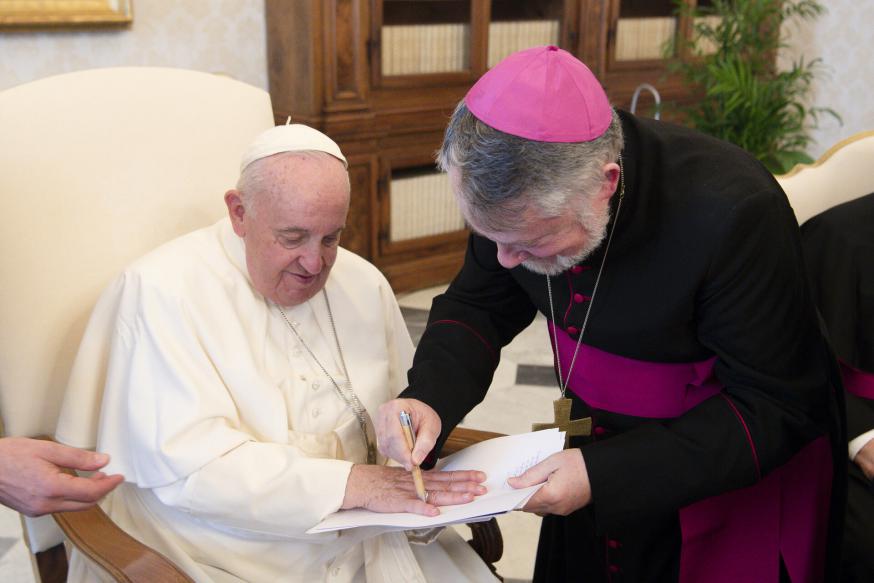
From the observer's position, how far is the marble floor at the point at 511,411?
10.1 feet

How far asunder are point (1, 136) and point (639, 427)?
149 centimetres

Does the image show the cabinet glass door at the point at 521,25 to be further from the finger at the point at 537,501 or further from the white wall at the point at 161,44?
the finger at the point at 537,501

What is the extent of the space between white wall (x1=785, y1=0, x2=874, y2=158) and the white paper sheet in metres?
6.17

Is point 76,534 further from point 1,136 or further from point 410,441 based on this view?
point 1,136

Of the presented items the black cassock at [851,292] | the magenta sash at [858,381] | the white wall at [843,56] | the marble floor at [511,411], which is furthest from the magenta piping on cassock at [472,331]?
the white wall at [843,56]

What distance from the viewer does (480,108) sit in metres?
1.51

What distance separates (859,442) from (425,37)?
383cm

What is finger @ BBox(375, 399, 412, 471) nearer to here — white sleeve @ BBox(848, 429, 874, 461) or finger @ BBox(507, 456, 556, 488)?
finger @ BBox(507, 456, 556, 488)

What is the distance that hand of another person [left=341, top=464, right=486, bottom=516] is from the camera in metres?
1.70

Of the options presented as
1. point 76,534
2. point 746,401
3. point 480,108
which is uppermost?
point 480,108

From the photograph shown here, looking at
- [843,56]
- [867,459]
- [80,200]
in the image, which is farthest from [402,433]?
[843,56]

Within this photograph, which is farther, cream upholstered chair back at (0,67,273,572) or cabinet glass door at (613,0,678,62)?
cabinet glass door at (613,0,678,62)

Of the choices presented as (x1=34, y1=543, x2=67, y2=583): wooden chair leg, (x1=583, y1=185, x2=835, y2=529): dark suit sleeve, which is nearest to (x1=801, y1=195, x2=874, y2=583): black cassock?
Answer: (x1=583, y1=185, x2=835, y2=529): dark suit sleeve

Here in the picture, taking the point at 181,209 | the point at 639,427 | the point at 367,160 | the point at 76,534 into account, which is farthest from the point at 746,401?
the point at 367,160
